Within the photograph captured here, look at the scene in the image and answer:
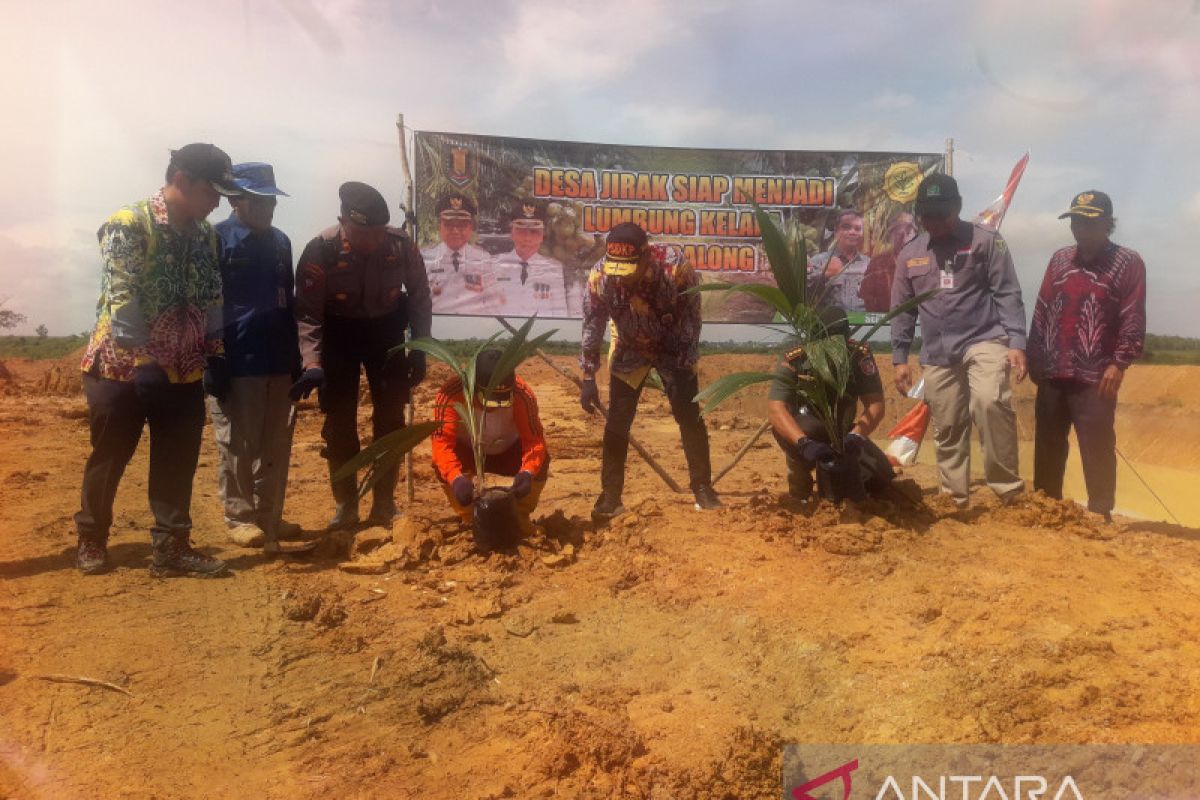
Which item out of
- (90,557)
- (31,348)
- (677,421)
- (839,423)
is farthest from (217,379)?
(31,348)

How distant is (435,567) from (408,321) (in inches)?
55.8

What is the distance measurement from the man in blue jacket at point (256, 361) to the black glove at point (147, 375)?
58cm

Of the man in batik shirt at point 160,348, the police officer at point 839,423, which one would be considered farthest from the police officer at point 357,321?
the police officer at point 839,423

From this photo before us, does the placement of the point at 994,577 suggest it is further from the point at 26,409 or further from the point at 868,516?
the point at 26,409

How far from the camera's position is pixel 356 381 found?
14.9ft

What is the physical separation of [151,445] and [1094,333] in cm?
461

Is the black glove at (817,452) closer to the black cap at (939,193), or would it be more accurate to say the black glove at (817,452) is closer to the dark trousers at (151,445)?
the black cap at (939,193)

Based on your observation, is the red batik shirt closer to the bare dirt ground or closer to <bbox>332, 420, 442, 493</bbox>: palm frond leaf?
the bare dirt ground

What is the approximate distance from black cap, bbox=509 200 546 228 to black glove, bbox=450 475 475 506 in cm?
303

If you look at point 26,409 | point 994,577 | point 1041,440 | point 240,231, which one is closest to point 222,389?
point 240,231

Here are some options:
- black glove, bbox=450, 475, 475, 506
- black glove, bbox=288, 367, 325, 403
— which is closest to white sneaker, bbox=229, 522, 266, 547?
black glove, bbox=288, 367, 325, 403

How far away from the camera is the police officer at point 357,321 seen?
423cm

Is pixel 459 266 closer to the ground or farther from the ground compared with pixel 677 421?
farther from the ground

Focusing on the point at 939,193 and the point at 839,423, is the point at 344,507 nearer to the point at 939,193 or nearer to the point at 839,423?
the point at 839,423
